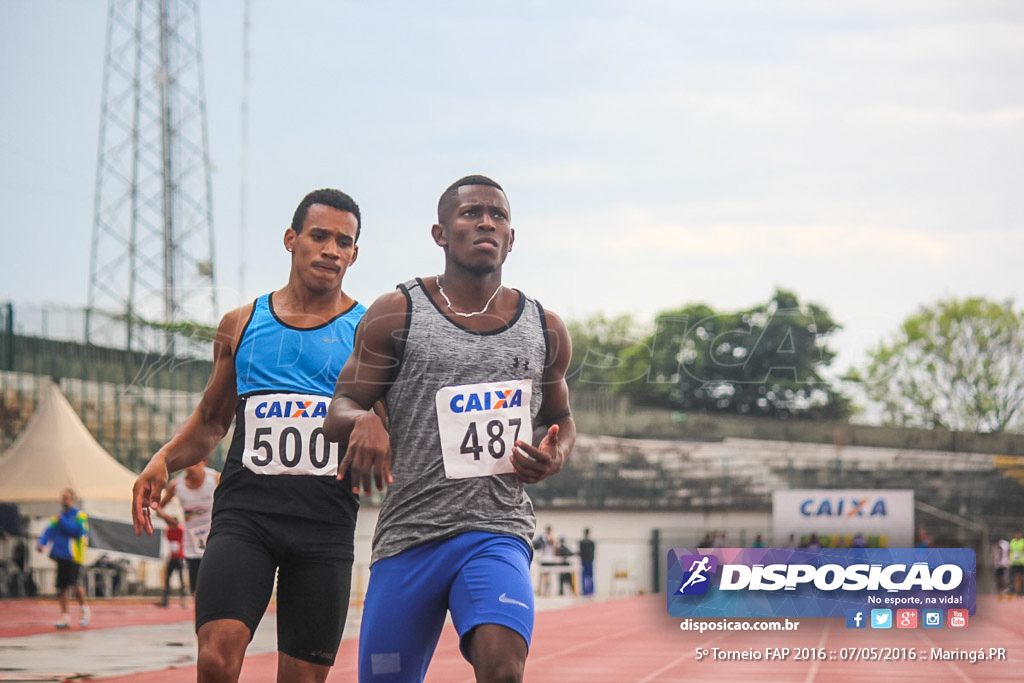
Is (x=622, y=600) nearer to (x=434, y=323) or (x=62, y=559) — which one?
→ (x=62, y=559)

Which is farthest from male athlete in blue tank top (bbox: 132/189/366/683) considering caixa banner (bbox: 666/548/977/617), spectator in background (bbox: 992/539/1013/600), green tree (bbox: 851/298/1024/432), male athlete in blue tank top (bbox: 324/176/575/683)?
green tree (bbox: 851/298/1024/432)

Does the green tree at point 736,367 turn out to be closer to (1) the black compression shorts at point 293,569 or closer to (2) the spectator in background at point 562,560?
(2) the spectator in background at point 562,560

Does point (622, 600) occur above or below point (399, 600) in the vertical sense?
below

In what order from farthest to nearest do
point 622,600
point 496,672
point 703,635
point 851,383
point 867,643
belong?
1. point 851,383
2. point 622,600
3. point 703,635
4. point 867,643
5. point 496,672

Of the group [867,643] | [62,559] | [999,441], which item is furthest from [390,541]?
[999,441]

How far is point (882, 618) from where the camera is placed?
9992 mm

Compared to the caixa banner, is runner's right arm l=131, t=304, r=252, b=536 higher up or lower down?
higher up

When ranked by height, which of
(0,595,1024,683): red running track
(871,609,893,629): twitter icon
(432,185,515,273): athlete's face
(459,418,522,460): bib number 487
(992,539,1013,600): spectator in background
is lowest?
(992,539,1013,600): spectator in background

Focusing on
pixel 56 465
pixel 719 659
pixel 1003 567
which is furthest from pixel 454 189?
pixel 1003 567

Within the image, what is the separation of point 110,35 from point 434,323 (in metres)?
32.1

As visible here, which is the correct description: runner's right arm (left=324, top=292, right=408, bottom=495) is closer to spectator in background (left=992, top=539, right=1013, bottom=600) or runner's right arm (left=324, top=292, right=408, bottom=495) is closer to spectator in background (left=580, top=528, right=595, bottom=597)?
spectator in background (left=580, top=528, right=595, bottom=597)

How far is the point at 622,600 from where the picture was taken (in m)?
25.1

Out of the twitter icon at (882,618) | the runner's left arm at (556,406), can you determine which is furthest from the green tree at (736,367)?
the runner's left arm at (556,406)

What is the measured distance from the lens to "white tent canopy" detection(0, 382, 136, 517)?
17.8 metres
